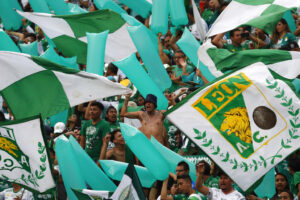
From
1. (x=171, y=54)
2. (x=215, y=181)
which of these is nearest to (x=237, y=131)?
(x=215, y=181)

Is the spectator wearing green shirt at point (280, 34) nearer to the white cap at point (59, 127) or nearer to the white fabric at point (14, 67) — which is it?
the white cap at point (59, 127)

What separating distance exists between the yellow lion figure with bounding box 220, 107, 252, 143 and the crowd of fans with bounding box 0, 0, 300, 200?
43 cm

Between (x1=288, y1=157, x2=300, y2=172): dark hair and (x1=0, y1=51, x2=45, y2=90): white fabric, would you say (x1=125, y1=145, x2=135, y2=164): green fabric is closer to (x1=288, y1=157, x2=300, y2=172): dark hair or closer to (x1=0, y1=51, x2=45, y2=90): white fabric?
(x1=0, y1=51, x2=45, y2=90): white fabric

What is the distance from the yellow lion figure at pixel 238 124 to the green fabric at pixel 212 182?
0.93 metres

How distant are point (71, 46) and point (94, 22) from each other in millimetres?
528

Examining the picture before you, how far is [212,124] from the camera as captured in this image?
8.22 metres

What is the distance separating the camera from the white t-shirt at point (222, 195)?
8.13 metres

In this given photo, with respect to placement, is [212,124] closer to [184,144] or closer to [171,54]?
[184,144]

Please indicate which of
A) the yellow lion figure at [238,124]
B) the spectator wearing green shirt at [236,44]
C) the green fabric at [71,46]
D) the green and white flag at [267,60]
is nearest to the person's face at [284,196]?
the yellow lion figure at [238,124]

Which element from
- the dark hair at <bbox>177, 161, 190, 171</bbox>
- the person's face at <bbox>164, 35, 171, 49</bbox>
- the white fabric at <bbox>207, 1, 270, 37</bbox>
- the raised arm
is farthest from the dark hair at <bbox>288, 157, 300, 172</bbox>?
the person's face at <bbox>164, 35, 171, 49</bbox>

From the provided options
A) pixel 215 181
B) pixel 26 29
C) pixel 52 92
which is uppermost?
pixel 52 92

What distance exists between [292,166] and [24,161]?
2.95 meters

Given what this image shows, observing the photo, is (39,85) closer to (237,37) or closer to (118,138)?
(118,138)

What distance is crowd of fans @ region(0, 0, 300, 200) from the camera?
8.48 meters
